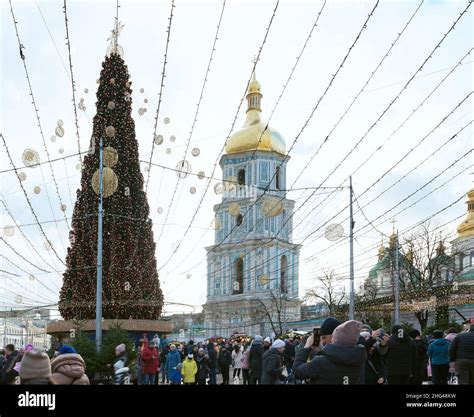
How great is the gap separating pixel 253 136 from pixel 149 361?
51640mm

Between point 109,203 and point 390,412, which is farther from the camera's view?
point 109,203

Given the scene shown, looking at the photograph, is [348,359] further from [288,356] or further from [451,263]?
[451,263]

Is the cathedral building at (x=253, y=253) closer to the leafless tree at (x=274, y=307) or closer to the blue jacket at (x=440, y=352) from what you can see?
the leafless tree at (x=274, y=307)

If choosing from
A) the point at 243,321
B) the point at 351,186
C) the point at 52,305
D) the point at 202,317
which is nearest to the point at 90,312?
the point at 52,305

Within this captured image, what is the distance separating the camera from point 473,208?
209 feet

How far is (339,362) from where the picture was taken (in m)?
6.11

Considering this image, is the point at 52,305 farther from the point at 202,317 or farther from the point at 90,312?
the point at 202,317

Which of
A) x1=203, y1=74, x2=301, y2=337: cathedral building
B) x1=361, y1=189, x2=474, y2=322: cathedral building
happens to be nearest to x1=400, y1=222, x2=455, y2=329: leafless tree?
x1=361, y1=189, x2=474, y2=322: cathedral building

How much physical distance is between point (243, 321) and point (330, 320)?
205 feet

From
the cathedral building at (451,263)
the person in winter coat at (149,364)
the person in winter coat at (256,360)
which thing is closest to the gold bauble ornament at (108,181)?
the person in winter coat at (149,364)

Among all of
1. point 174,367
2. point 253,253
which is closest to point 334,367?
point 174,367

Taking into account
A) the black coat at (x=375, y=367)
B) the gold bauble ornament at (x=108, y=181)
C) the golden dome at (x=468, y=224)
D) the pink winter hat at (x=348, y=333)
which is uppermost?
the golden dome at (x=468, y=224)

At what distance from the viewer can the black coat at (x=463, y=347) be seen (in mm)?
10398

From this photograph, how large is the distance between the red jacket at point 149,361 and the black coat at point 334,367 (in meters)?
12.7
